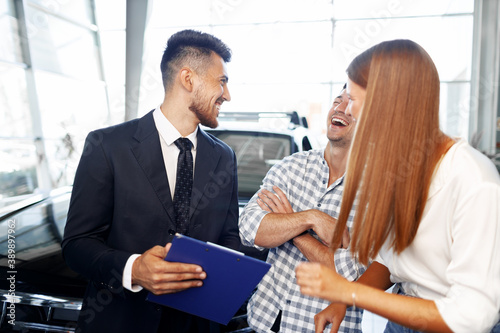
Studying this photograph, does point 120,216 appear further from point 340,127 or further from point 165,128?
point 340,127

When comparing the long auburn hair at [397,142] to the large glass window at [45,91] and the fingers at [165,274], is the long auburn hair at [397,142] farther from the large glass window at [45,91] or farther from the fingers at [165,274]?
the large glass window at [45,91]

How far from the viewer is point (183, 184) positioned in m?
1.55

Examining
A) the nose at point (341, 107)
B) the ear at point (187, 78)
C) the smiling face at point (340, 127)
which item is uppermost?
the ear at point (187, 78)

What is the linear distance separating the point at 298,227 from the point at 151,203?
53 cm

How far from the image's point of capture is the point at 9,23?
5.74 metres

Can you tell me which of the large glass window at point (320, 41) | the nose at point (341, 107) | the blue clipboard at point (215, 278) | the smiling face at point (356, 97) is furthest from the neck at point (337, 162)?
the large glass window at point (320, 41)

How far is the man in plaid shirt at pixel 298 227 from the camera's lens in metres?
1.53

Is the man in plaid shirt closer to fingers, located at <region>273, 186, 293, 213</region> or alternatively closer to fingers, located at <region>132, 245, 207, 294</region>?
fingers, located at <region>273, 186, 293, 213</region>

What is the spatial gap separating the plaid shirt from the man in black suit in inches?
6.5

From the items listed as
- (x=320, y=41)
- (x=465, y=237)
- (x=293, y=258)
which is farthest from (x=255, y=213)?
(x=320, y=41)

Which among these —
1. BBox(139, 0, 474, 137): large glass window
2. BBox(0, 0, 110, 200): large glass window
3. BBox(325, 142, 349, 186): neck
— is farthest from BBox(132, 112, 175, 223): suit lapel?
BBox(139, 0, 474, 137): large glass window

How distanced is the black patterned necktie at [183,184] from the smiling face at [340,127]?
57cm

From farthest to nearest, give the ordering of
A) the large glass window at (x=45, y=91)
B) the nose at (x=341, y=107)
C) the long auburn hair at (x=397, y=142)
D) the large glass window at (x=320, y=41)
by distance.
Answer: the large glass window at (x=320, y=41) → the large glass window at (x=45, y=91) → the nose at (x=341, y=107) → the long auburn hair at (x=397, y=142)

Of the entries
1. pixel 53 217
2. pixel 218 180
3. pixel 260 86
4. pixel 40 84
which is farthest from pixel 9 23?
pixel 218 180
